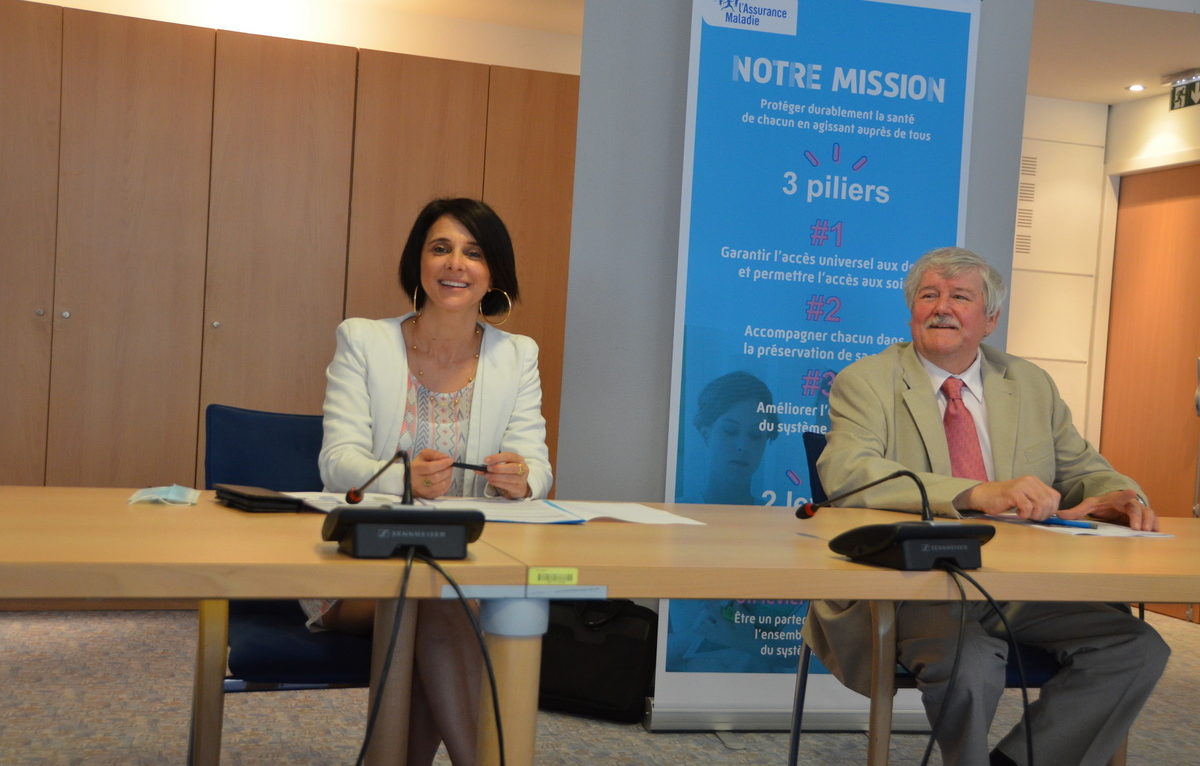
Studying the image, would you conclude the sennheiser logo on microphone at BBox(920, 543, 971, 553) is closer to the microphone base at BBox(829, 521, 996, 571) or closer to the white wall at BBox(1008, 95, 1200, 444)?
the microphone base at BBox(829, 521, 996, 571)

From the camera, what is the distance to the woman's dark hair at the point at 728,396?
3164 mm

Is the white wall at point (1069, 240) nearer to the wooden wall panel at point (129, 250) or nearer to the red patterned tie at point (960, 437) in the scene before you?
the red patterned tie at point (960, 437)

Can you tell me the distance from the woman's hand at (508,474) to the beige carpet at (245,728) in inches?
42.7

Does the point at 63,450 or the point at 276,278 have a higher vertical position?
the point at 276,278

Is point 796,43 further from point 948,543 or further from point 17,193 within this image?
point 17,193

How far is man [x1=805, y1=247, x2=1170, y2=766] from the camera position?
1.98 meters

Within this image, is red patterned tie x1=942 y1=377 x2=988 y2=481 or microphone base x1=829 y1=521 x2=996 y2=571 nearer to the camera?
microphone base x1=829 y1=521 x2=996 y2=571

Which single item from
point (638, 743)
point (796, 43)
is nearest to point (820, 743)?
point (638, 743)

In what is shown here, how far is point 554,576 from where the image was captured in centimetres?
124

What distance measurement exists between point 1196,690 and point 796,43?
Answer: 110 inches

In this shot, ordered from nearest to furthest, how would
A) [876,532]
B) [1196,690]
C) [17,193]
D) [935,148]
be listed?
1. [876,532]
2. [935,148]
3. [1196,690]
4. [17,193]

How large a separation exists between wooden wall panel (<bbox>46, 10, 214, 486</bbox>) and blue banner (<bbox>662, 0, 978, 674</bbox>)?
2.45m

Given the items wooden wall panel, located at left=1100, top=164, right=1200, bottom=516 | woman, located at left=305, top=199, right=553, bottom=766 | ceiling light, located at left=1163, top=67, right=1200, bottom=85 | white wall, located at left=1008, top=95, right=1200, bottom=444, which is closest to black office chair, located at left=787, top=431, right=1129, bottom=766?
woman, located at left=305, top=199, right=553, bottom=766

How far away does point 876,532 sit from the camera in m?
1.40
